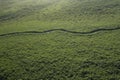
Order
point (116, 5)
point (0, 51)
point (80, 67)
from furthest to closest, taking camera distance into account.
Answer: point (116, 5) → point (0, 51) → point (80, 67)

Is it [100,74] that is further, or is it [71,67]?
[71,67]

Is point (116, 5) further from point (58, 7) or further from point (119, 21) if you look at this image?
point (58, 7)

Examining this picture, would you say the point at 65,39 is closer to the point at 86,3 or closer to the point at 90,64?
the point at 90,64

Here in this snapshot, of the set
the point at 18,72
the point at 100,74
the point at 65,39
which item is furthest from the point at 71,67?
the point at 65,39

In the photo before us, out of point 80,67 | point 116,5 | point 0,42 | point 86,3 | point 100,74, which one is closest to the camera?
point 100,74

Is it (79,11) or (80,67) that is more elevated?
(79,11)

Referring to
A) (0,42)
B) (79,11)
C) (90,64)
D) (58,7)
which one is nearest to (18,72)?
(90,64)

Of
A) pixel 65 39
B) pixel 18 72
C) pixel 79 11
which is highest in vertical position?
pixel 79 11
